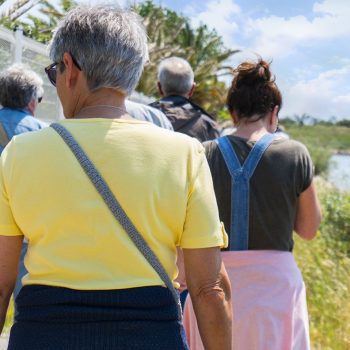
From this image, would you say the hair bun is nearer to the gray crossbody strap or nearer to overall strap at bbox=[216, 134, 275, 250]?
overall strap at bbox=[216, 134, 275, 250]

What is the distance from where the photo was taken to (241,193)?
296cm

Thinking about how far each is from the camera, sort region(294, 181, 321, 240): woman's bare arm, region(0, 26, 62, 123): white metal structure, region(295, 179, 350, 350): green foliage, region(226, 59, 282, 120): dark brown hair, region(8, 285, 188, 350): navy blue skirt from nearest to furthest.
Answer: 1. region(8, 285, 188, 350): navy blue skirt
2. region(294, 181, 321, 240): woman's bare arm
3. region(226, 59, 282, 120): dark brown hair
4. region(295, 179, 350, 350): green foliage
5. region(0, 26, 62, 123): white metal structure

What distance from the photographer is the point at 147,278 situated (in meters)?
1.69


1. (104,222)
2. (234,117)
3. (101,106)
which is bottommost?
(104,222)

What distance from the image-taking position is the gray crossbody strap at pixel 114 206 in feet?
5.49

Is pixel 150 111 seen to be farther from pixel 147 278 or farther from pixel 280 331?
pixel 147 278

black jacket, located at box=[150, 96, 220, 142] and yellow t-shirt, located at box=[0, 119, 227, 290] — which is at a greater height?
yellow t-shirt, located at box=[0, 119, 227, 290]

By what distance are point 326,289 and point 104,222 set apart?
432 cm

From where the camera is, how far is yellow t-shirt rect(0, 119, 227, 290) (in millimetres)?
1671

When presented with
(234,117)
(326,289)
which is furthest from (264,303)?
(326,289)

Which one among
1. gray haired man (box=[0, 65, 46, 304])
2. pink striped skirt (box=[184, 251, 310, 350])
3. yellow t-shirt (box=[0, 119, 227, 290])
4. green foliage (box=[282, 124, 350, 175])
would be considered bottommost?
green foliage (box=[282, 124, 350, 175])

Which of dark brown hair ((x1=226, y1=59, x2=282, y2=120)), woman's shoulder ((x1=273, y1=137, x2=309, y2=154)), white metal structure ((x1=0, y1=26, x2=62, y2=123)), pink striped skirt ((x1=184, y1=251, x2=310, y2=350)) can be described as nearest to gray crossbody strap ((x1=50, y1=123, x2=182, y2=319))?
pink striped skirt ((x1=184, y1=251, x2=310, y2=350))

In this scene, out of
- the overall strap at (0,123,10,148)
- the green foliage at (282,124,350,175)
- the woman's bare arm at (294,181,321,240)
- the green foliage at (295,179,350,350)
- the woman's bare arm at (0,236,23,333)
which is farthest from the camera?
the green foliage at (282,124,350,175)

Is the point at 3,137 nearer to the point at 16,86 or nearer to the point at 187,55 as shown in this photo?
the point at 16,86
